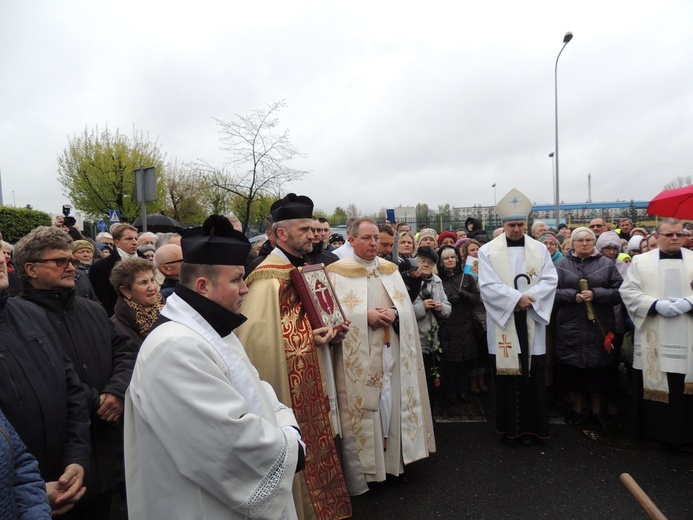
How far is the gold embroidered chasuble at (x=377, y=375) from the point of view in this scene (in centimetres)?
358

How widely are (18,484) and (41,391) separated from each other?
61 cm

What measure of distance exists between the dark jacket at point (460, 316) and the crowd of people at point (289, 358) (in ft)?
0.08

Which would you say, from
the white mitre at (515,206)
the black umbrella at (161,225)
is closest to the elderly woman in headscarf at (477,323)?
the white mitre at (515,206)

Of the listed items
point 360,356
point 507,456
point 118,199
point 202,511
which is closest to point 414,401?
point 360,356

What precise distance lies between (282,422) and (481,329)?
4083 mm

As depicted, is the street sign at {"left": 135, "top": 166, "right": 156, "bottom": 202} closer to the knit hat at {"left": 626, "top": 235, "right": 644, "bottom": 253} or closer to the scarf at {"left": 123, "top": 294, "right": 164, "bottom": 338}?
the scarf at {"left": 123, "top": 294, "right": 164, "bottom": 338}

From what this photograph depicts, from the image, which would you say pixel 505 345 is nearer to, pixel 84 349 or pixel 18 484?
pixel 84 349

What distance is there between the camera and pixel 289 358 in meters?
2.85

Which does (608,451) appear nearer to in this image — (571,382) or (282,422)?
(571,382)

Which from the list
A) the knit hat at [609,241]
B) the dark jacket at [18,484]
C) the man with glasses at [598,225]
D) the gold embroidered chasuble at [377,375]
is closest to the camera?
the dark jacket at [18,484]

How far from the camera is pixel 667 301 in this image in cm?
415

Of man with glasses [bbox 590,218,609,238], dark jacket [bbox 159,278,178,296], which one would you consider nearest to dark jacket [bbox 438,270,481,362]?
dark jacket [bbox 159,278,178,296]

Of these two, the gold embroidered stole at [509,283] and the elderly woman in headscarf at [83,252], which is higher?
the elderly woman in headscarf at [83,252]

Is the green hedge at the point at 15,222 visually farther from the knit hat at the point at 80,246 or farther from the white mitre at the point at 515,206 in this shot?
the white mitre at the point at 515,206
